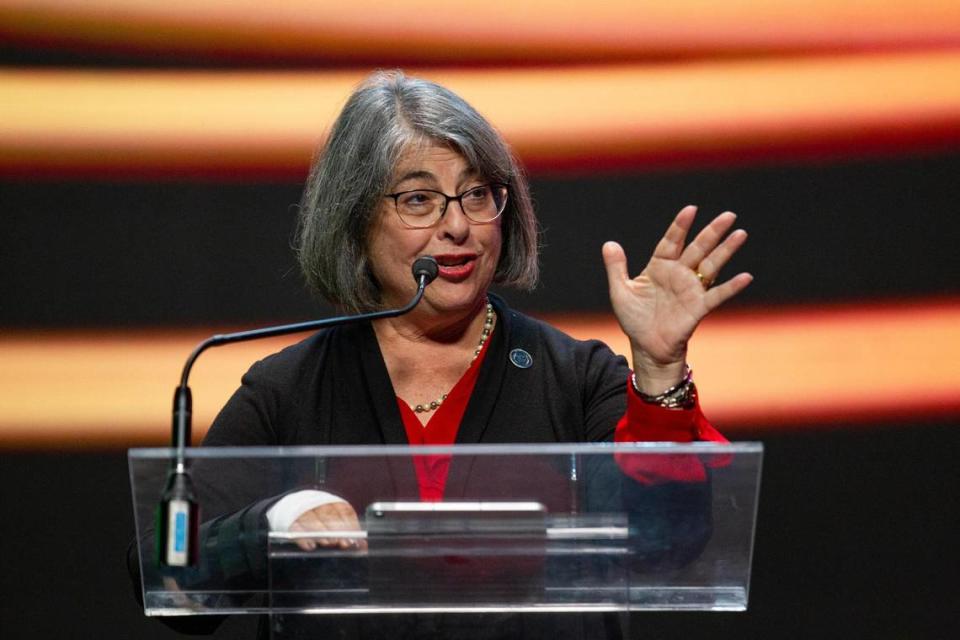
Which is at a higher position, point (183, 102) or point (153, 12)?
point (153, 12)

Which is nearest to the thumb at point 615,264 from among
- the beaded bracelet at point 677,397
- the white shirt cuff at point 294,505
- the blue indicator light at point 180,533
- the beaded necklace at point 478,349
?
the beaded bracelet at point 677,397

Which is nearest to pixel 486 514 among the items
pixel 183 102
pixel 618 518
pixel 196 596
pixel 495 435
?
pixel 618 518

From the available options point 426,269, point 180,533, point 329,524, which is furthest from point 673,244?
point 180,533

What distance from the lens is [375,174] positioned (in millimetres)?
2207

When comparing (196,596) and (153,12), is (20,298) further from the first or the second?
(196,596)

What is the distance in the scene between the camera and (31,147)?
296 centimetres

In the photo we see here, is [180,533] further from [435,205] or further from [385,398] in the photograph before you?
[435,205]

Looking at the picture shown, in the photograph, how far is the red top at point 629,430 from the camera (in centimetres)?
153

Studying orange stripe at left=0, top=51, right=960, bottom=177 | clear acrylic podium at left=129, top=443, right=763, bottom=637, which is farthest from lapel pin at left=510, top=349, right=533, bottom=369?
orange stripe at left=0, top=51, right=960, bottom=177

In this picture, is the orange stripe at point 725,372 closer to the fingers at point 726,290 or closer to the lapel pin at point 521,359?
the lapel pin at point 521,359

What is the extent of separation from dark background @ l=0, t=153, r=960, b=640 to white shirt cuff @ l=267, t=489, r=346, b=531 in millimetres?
1444

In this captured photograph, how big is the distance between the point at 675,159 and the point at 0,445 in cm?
153

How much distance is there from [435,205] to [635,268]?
2.89 ft

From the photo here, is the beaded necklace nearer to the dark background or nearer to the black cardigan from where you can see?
the black cardigan
